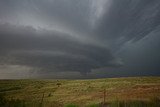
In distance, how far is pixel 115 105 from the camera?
1977cm

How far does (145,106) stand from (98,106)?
387cm

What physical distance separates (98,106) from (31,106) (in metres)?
5.60

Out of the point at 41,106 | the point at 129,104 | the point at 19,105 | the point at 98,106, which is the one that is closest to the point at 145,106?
the point at 129,104

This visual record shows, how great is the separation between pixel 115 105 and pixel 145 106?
2.39 m

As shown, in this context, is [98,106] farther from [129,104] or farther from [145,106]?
[145,106]

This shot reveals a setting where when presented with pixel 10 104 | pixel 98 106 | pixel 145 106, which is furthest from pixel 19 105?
pixel 145 106

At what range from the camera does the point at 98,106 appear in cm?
2081

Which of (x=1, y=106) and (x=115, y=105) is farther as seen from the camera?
(x=1, y=106)

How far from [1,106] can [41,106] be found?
375cm

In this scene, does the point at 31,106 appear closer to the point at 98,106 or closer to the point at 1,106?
the point at 1,106

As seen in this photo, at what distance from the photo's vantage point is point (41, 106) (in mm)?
20109

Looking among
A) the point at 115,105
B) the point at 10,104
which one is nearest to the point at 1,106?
the point at 10,104

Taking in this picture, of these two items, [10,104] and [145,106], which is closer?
[145,106]

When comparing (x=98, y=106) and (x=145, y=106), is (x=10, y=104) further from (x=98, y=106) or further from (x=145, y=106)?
(x=145, y=106)
